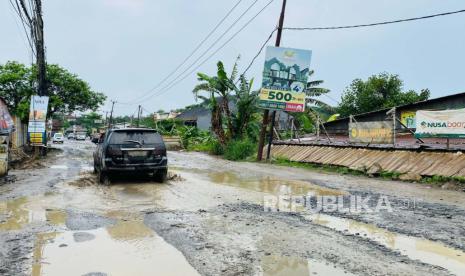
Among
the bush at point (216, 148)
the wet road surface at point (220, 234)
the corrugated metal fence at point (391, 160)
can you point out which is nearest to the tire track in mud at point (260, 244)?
the wet road surface at point (220, 234)

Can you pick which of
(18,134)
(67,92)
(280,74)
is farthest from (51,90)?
(280,74)

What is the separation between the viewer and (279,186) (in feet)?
38.1

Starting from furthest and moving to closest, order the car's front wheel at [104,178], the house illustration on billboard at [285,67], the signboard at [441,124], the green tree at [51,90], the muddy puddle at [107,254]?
the green tree at [51,90]
the house illustration on billboard at [285,67]
the signboard at [441,124]
the car's front wheel at [104,178]
the muddy puddle at [107,254]

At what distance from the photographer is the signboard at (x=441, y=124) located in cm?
1212

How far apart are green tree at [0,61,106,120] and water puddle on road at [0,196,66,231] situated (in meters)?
28.5

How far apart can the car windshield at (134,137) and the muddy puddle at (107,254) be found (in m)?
5.19

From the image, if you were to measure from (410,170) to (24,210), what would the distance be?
34.9 ft

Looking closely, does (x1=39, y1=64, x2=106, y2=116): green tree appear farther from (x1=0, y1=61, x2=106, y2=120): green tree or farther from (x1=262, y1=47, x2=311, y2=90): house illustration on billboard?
(x1=262, y1=47, x2=311, y2=90): house illustration on billboard

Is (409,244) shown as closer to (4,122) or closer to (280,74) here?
(4,122)

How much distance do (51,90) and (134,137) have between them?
3247 centimetres

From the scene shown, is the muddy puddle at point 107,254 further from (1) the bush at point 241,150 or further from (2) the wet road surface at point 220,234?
(1) the bush at point 241,150

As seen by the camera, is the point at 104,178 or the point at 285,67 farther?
the point at 285,67

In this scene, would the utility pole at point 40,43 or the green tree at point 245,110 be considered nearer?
the utility pole at point 40,43

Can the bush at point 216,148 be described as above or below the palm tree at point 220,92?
below
